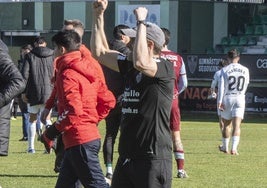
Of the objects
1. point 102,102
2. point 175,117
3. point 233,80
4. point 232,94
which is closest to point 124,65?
point 102,102

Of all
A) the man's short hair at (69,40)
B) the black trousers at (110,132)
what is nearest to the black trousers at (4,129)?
the man's short hair at (69,40)

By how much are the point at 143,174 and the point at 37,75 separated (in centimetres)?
969

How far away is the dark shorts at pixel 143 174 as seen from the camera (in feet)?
23.2

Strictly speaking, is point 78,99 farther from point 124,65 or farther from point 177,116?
point 177,116

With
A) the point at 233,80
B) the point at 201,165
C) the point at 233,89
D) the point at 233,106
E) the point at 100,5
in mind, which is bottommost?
the point at 201,165

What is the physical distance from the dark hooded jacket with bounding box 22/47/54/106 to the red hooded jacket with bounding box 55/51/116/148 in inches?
294

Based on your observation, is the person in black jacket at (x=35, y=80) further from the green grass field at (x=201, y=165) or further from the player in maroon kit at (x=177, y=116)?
the player in maroon kit at (x=177, y=116)

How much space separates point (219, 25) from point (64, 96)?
1293 inches

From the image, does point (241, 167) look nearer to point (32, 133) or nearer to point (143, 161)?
point (32, 133)

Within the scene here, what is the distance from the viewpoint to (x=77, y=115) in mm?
8477

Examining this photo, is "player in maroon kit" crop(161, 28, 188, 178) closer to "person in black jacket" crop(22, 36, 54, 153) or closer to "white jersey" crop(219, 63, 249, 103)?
"person in black jacket" crop(22, 36, 54, 153)

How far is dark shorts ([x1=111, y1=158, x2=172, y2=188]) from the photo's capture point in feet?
23.2

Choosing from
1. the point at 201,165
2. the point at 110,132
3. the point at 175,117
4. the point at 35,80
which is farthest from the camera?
the point at 35,80

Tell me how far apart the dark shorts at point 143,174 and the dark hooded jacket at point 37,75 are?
934cm
